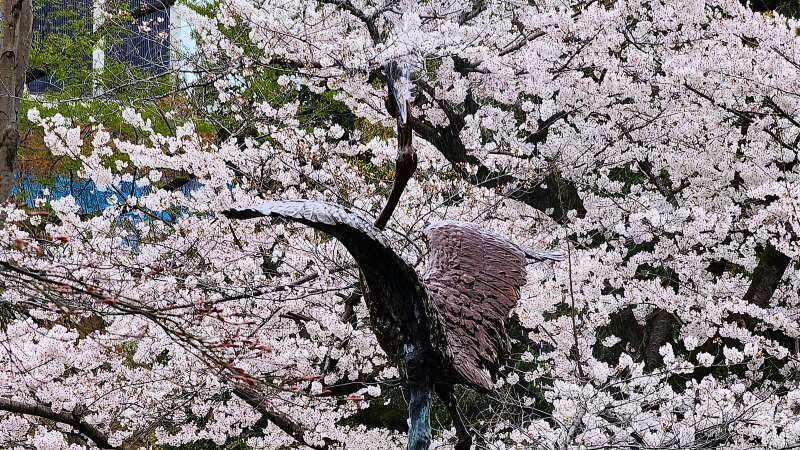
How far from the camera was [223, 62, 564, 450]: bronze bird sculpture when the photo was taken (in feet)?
8.93

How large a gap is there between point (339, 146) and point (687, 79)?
2.78 metres

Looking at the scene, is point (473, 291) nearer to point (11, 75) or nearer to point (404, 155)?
point (404, 155)

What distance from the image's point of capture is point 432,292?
340 centimetres

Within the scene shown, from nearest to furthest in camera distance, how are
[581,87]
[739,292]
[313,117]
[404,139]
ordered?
[404,139] < [581,87] < [739,292] < [313,117]

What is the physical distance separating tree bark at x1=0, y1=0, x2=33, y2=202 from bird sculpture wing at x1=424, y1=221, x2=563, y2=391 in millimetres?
3459

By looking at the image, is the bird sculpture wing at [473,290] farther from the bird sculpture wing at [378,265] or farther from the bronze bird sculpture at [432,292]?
the bird sculpture wing at [378,265]

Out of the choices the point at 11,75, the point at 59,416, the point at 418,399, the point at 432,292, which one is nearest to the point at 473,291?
the point at 432,292

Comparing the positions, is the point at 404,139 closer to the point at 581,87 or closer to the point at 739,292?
the point at 581,87

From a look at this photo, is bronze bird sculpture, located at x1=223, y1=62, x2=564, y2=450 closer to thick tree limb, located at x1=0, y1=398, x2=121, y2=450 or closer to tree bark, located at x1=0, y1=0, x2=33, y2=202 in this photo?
thick tree limb, located at x1=0, y1=398, x2=121, y2=450

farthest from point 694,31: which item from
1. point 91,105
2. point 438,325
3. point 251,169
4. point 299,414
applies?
point 91,105

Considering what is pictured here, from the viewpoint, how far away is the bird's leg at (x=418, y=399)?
10.5 ft

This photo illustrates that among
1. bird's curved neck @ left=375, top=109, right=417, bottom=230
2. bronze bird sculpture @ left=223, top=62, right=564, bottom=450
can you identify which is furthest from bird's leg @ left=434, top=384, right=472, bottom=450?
bird's curved neck @ left=375, top=109, right=417, bottom=230

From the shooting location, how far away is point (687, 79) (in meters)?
Result: 6.11

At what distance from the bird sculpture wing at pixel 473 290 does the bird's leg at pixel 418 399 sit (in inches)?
4.3
